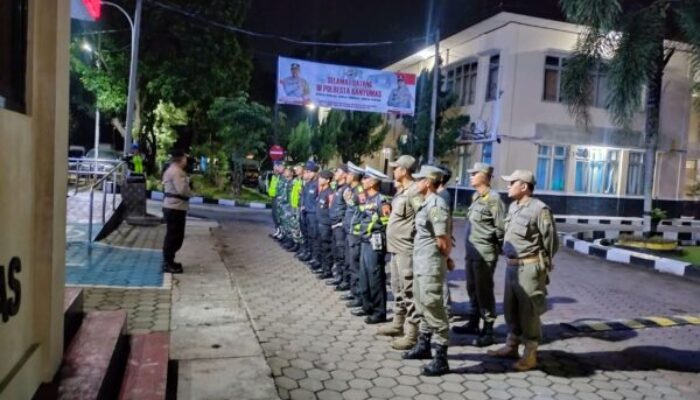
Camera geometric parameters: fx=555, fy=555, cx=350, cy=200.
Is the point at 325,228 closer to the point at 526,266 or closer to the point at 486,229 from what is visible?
the point at 486,229

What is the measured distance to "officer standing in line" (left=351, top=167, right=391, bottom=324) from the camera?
5.64 m

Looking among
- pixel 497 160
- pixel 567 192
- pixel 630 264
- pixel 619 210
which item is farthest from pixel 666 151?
pixel 630 264

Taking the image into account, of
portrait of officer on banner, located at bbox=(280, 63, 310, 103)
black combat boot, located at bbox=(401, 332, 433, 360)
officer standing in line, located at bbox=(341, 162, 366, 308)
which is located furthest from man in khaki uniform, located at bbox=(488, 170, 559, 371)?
portrait of officer on banner, located at bbox=(280, 63, 310, 103)

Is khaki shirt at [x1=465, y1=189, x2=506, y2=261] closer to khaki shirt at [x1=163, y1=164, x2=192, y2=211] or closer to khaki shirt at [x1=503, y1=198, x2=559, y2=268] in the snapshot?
khaki shirt at [x1=503, y1=198, x2=559, y2=268]

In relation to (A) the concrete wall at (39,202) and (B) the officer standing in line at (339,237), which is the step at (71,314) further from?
(B) the officer standing in line at (339,237)

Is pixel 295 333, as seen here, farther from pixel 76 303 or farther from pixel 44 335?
pixel 44 335

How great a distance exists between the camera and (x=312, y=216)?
8.34 metres

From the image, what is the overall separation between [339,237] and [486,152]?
1413 centimetres

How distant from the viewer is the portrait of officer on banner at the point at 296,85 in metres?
17.8

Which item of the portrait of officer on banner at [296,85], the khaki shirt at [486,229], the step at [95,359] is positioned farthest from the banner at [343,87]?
the step at [95,359]

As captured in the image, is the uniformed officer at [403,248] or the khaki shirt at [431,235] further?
the uniformed officer at [403,248]

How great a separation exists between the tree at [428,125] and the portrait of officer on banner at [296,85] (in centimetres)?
455

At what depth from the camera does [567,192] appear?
2036cm

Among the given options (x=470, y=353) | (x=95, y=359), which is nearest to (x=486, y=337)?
(x=470, y=353)
